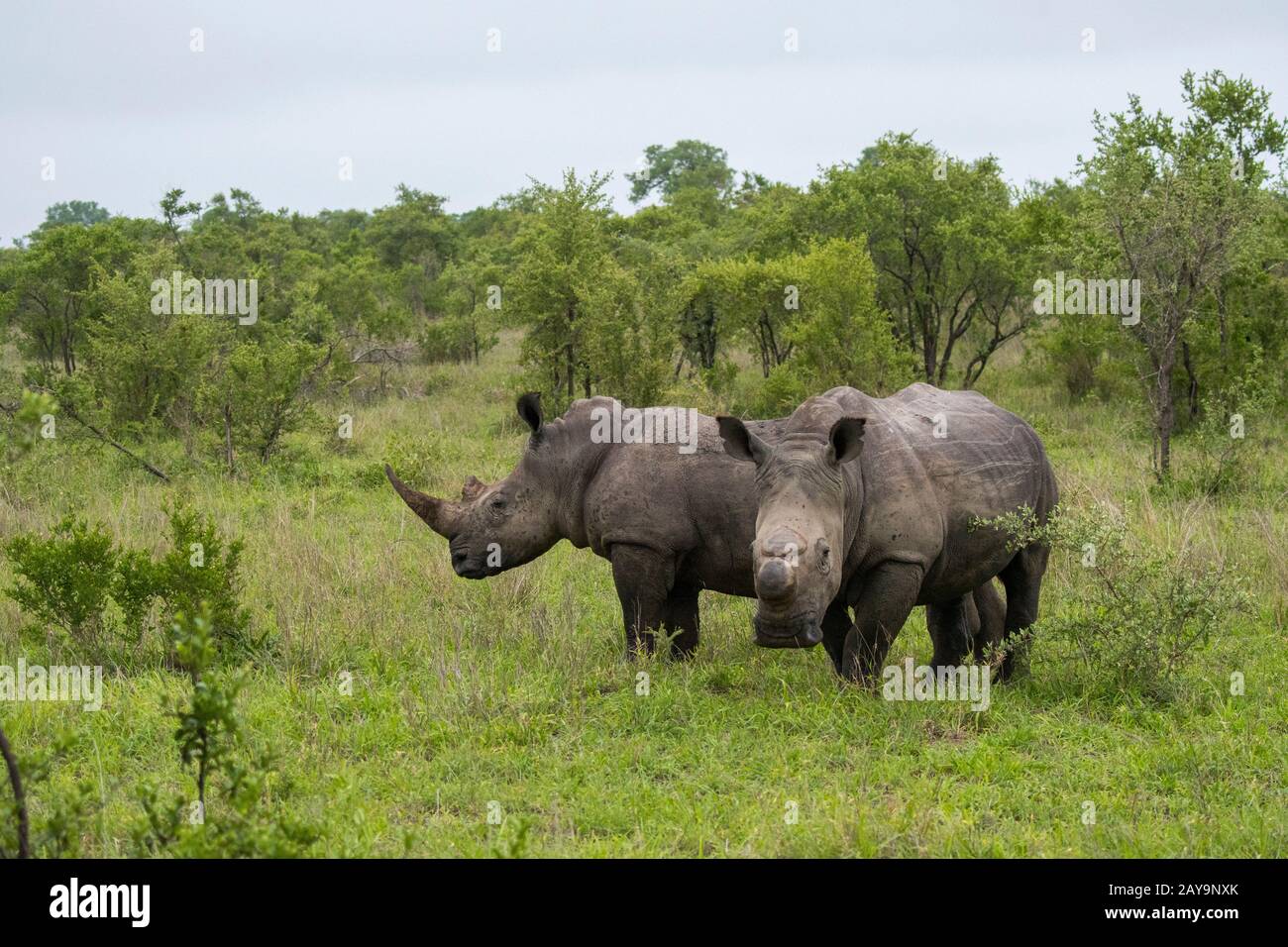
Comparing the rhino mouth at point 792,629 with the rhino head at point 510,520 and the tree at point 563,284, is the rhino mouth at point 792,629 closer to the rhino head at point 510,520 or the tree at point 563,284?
the rhino head at point 510,520

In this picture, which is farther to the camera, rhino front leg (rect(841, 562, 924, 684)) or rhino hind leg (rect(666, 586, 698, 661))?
rhino hind leg (rect(666, 586, 698, 661))

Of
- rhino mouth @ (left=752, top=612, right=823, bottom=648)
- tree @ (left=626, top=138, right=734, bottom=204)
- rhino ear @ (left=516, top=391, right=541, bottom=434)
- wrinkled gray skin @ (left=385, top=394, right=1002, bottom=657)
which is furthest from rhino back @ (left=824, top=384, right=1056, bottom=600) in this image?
tree @ (left=626, top=138, right=734, bottom=204)

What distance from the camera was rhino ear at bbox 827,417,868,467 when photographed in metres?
6.41

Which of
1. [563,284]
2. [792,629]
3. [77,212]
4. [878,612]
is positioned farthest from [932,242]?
[77,212]

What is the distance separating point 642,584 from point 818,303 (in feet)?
31.6

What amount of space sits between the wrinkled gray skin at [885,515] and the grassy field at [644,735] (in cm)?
42

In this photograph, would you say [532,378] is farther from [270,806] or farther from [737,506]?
[270,806]

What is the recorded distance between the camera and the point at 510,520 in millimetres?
7742

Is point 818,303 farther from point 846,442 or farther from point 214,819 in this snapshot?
point 214,819

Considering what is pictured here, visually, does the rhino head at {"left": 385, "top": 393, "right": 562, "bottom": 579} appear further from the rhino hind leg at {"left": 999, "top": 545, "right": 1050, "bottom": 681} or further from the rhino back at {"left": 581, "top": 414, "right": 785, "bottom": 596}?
the rhino hind leg at {"left": 999, "top": 545, "right": 1050, "bottom": 681}

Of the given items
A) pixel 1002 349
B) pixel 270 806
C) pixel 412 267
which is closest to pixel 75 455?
pixel 270 806

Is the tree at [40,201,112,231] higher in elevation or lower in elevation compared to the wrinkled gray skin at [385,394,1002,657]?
higher

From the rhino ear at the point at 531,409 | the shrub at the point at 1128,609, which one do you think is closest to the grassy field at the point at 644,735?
the shrub at the point at 1128,609
